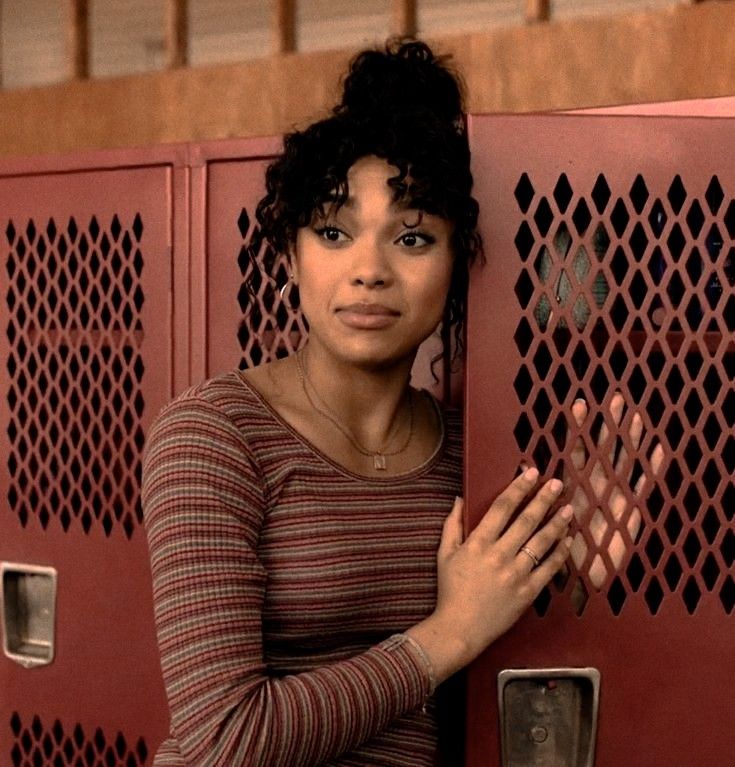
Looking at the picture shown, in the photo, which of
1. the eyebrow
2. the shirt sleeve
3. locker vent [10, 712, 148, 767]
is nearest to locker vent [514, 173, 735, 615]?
the eyebrow

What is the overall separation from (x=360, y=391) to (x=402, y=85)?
0.34 meters

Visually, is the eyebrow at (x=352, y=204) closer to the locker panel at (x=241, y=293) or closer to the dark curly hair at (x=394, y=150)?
the dark curly hair at (x=394, y=150)

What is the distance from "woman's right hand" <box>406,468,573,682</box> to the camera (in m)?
1.14

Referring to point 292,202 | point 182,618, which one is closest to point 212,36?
point 292,202

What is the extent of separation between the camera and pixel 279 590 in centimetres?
115

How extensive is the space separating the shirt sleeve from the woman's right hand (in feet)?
0.13

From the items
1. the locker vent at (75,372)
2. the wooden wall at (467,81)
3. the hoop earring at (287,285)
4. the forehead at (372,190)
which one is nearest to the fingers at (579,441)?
the forehead at (372,190)

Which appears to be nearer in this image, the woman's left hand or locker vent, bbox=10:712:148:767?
the woman's left hand

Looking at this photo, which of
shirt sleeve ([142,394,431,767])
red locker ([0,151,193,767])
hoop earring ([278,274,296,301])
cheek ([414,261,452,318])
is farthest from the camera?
red locker ([0,151,193,767])

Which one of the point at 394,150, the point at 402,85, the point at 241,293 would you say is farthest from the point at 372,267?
the point at 241,293

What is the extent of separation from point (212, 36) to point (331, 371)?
3063 mm

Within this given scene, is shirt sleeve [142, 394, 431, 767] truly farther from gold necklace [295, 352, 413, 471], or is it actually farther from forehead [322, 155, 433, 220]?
forehead [322, 155, 433, 220]

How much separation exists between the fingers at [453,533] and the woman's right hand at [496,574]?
3 cm

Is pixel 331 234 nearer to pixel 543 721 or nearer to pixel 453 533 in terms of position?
pixel 453 533
